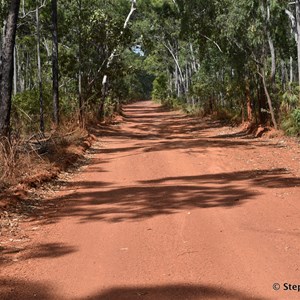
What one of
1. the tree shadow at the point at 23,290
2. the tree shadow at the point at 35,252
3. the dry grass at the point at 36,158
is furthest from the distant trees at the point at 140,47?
the tree shadow at the point at 23,290

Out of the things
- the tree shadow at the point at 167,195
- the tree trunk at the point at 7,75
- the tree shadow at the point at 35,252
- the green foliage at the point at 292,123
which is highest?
the tree trunk at the point at 7,75

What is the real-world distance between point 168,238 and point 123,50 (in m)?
23.5

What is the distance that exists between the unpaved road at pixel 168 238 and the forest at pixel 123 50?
3.19 m

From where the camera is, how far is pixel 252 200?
24.7 feet

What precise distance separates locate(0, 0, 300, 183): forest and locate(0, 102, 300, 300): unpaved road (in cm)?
319

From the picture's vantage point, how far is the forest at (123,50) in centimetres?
1636

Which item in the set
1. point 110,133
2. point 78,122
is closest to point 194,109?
point 110,133

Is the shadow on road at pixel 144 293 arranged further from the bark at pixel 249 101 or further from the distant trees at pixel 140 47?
the bark at pixel 249 101

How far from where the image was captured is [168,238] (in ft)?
18.6

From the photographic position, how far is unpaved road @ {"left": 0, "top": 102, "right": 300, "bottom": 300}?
14.0 feet

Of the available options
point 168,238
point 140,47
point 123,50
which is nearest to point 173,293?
point 168,238

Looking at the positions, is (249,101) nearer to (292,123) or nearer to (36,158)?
(292,123)

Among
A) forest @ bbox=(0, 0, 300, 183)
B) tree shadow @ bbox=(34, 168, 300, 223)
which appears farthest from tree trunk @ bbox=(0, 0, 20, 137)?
tree shadow @ bbox=(34, 168, 300, 223)

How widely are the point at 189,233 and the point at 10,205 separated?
299 centimetres
